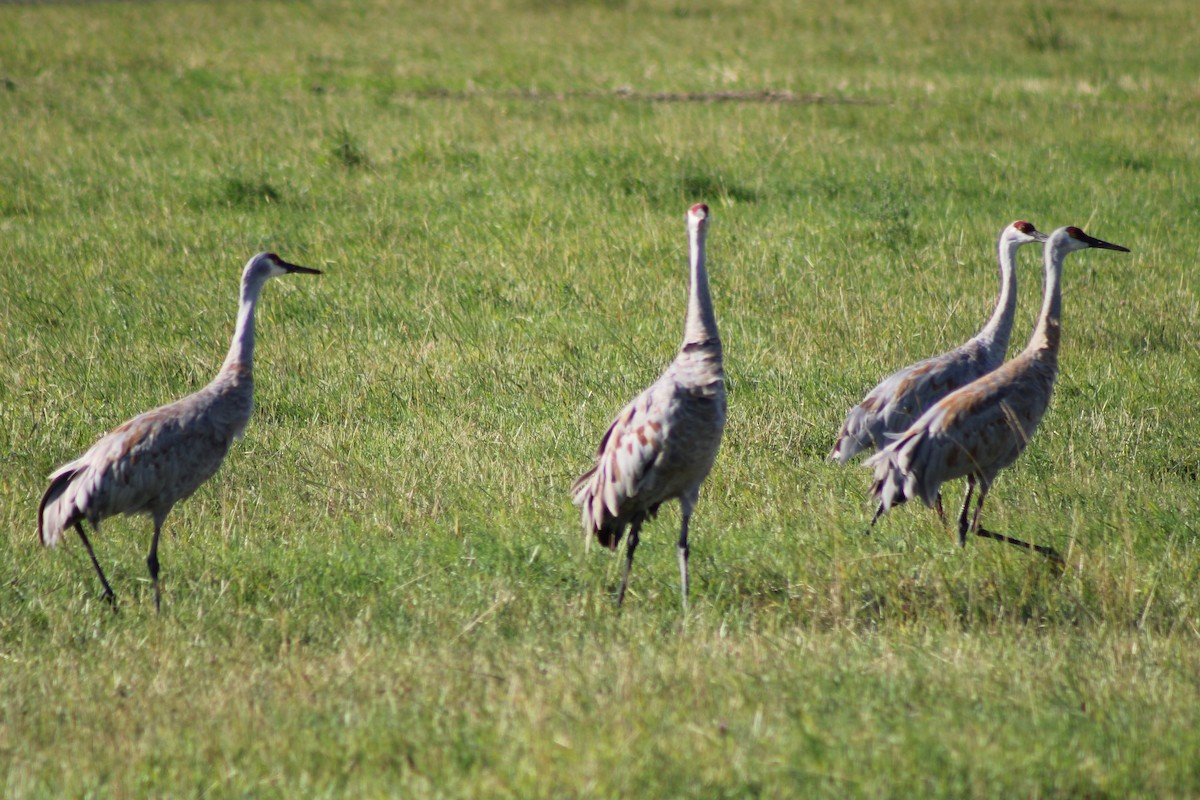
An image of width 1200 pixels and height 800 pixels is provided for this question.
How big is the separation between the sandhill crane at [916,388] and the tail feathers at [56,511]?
3.44m

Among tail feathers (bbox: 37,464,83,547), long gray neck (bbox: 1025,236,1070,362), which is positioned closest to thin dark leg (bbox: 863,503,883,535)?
long gray neck (bbox: 1025,236,1070,362)

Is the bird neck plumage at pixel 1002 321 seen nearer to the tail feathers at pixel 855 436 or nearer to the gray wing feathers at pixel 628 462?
the tail feathers at pixel 855 436

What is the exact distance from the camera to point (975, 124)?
14.1 meters

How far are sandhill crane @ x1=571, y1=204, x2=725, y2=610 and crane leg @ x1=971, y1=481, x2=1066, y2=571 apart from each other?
1.23 m

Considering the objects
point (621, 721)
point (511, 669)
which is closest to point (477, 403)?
point (511, 669)

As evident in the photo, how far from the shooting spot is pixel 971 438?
558 cm

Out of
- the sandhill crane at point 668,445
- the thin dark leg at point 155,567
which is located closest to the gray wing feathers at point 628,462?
the sandhill crane at point 668,445

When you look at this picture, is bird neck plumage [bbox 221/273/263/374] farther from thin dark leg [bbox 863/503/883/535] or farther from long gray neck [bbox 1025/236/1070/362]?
long gray neck [bbox 1025/236/1070/362]

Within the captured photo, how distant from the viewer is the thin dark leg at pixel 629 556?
5.04m

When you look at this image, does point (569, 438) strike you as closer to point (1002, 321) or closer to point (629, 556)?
point (629, 556)

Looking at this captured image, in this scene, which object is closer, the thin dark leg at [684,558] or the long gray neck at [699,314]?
the thin dark leg at [684,558]

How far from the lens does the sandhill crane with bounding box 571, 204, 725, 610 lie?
5.07 meters

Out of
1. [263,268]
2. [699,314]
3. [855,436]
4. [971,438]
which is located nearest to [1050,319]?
[971,438]

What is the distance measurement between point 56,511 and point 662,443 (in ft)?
8.15
